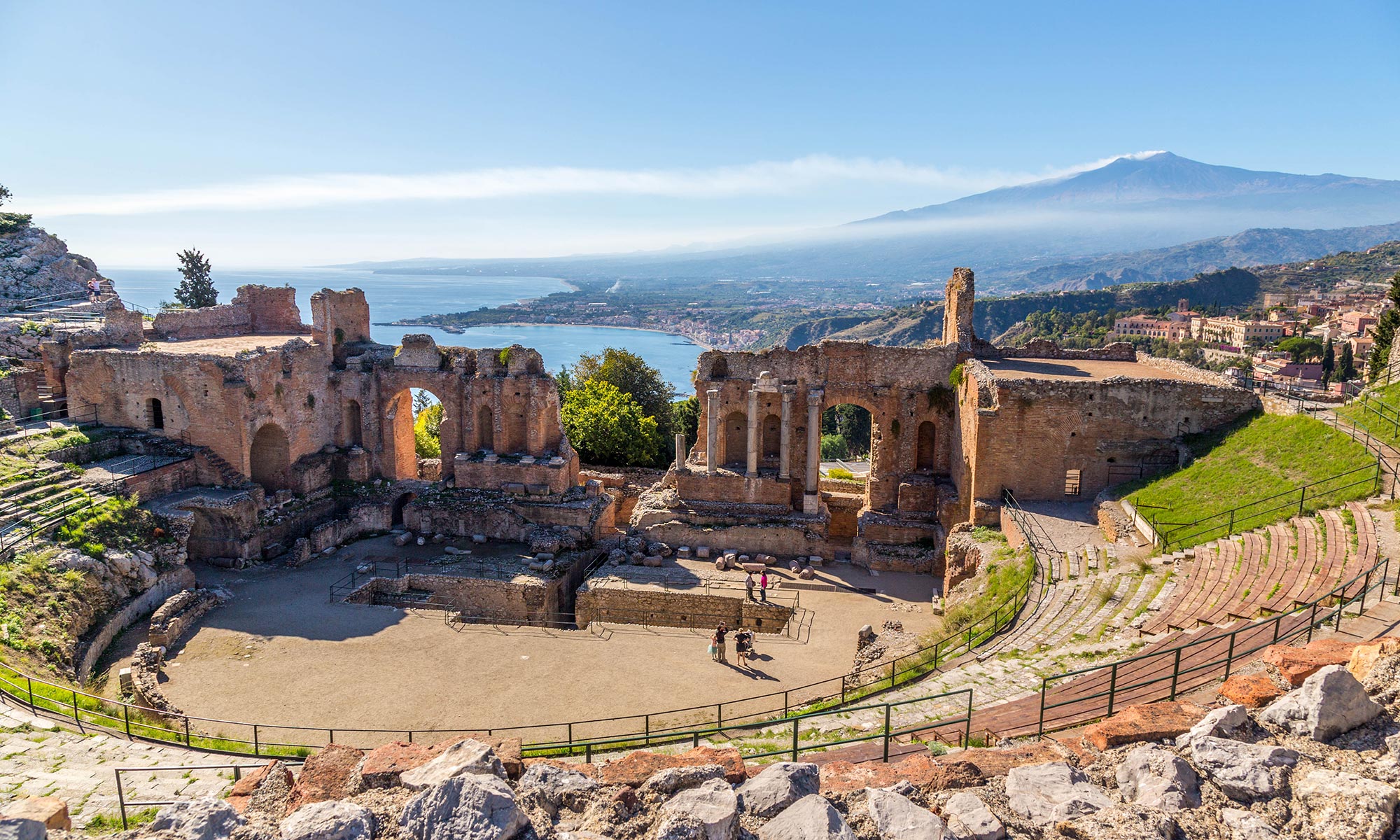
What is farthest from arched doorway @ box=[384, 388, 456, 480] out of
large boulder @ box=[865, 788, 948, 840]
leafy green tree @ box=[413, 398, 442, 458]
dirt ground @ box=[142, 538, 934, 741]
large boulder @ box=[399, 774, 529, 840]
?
large boulder @ box=[865, 788, 948, 840]

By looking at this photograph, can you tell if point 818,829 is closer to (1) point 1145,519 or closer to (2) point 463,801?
(2) point 463,801

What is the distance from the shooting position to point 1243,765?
6.76 meters

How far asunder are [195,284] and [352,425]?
2535cm

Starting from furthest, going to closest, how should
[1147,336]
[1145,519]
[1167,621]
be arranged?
[1147,336] < [1145,519] < [1167,621]

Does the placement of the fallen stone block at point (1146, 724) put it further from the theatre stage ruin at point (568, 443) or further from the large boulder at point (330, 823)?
the theatre stage ruin at point (568, 443)

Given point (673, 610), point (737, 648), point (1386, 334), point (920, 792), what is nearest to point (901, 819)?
point (920, 792)

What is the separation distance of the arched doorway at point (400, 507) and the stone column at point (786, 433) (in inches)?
495

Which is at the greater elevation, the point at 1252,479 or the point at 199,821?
the point at 1252,479

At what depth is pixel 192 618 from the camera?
19641 mm

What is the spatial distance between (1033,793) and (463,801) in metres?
4.88

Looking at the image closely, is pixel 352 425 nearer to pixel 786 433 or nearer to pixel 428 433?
pixel 428 433

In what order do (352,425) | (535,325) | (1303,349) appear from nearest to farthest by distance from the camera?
(352,425), (1303,349), (535,325)

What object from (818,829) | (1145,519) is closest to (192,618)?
(818,829)

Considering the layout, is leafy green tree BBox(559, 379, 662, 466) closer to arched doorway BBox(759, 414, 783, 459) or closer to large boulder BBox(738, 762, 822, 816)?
arched doorway BBox(759, 414, 783, 459)
